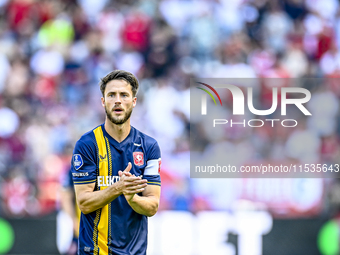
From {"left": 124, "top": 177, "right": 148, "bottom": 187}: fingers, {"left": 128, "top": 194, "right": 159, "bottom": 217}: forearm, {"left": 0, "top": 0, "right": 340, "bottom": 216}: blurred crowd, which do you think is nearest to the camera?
{"left": 124, "top": 177, "right": 148, "bottom": 187}: fingers

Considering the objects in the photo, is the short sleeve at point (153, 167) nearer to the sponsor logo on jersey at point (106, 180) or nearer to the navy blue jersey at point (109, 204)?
the navy blue jersey at point (109, 204)

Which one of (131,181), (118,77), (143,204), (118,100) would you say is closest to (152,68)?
(118,77)

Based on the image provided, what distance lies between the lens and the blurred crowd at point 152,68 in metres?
8.08

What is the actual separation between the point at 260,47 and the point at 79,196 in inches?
283

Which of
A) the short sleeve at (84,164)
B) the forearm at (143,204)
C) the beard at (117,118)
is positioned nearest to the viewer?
the forearm at (143,204)

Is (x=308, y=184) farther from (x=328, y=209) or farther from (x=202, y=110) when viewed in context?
(x=202, y=110)

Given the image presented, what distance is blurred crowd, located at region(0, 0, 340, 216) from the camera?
808 centimetres

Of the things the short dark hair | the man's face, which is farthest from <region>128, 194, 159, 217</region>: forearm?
the short dark hair

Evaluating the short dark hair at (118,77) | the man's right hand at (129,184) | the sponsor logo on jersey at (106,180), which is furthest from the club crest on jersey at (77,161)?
the short dark hair at (118,77)

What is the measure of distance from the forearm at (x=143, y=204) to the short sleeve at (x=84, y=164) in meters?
0.37

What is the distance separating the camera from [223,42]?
9.91 meters

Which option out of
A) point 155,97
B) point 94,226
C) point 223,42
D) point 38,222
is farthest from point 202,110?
point 94,226

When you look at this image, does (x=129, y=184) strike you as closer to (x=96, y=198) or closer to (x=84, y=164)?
(x=96, y=198)

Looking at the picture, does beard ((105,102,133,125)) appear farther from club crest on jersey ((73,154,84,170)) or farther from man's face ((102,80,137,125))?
club crest on jersey ((73,154,84,170))
